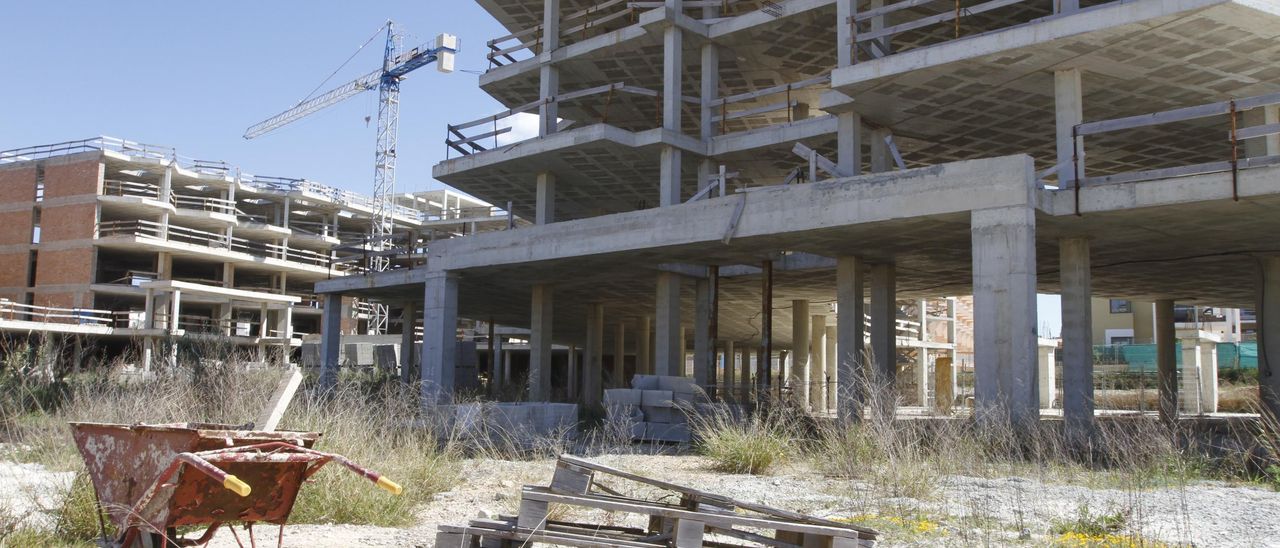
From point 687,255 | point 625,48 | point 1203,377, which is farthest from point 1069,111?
point 1203,377

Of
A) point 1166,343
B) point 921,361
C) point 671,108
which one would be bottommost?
point 921,361

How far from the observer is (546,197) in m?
27.1

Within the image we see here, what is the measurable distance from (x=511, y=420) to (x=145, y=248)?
47802 mm

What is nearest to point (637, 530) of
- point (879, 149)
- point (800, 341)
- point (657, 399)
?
point (657, 399)

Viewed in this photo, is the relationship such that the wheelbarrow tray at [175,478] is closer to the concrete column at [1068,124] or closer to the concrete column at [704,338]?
the concrete column at [1068,124]

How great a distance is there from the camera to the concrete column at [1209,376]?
115 feet

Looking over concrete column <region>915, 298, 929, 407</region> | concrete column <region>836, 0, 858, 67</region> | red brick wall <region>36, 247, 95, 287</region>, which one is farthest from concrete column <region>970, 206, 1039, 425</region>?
red brick wall <region>36, 247, 95, 287</region>

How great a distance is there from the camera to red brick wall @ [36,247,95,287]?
55344 millimetres

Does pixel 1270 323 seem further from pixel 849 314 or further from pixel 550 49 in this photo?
pixel 550 49

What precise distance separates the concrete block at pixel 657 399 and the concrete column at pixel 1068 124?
25.3 feet

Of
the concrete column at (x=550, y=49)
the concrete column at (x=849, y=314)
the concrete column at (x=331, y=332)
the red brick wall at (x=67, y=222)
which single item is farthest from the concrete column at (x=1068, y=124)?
the red brick wall at (x=67, y=222)

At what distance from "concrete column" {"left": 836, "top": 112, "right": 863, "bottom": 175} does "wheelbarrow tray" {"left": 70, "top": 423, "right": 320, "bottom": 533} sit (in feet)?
49.7

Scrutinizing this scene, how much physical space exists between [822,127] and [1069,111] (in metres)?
6.51

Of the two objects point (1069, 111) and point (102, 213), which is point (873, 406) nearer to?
point (1069, 111)
